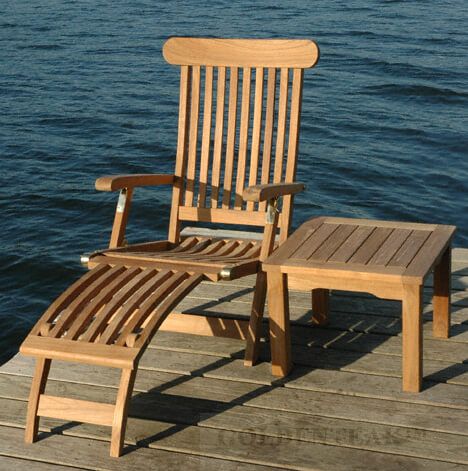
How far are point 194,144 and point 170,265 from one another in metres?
1.05

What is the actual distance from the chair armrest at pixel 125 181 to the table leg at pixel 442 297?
48.8 inches

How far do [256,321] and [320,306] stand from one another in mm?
476

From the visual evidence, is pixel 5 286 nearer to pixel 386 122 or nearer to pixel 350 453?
pixel 350 453

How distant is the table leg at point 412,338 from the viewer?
12.0 ft

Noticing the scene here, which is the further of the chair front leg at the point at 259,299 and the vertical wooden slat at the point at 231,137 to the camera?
the vertical wooden slat at the point at 231,137

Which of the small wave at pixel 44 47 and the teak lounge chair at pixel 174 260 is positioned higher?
the teak lounge chair at pixel 174 260

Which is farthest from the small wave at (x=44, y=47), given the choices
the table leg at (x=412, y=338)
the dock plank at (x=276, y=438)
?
the table leg at (x=412, y=338)

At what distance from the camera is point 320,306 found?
4.38 m

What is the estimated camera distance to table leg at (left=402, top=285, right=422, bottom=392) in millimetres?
3645

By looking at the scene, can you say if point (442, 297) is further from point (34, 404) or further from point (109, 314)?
point (34, 404)

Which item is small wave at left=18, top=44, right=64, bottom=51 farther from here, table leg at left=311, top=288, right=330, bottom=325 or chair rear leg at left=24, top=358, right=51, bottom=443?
chair rear leg at left=24, top=358, right=51, bottom=443

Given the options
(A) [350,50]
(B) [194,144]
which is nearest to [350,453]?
(B) [194,144]

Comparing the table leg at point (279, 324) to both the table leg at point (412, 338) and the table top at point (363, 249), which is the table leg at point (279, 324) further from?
the table leg at point (412, 338)

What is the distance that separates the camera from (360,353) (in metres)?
4.15
